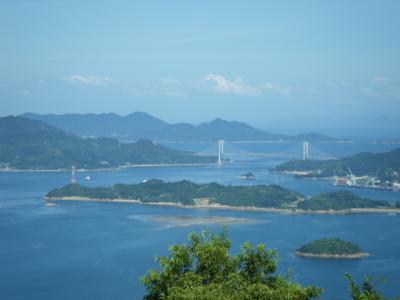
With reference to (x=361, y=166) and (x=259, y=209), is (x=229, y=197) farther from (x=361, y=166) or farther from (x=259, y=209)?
(x=361, y=166)

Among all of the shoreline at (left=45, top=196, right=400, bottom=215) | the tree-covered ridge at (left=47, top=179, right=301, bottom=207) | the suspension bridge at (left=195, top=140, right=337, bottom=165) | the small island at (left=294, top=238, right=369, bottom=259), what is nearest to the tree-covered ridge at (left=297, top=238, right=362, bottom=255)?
the small island at (left=294, top=238, right=369, bottom=259)

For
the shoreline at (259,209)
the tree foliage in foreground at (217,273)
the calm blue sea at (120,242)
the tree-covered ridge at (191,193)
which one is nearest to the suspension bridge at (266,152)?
the tree-covered ridge at (191,193)

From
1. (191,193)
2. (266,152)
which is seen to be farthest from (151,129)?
(191,193)

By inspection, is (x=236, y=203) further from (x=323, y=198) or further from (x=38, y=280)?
(x=38, y=280)

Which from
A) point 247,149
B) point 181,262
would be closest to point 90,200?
point 181,262

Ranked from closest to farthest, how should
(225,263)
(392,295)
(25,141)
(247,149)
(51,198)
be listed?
(225,263) → (392,295) → (51,198) → (25,141) → (247,149)

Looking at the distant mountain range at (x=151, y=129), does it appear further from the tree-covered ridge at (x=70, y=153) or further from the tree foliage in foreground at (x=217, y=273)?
the tree foliage in foreground at (x=217, y=273)

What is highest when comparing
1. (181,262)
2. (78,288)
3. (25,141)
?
(25,141)

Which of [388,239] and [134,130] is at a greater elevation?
[134,130]
